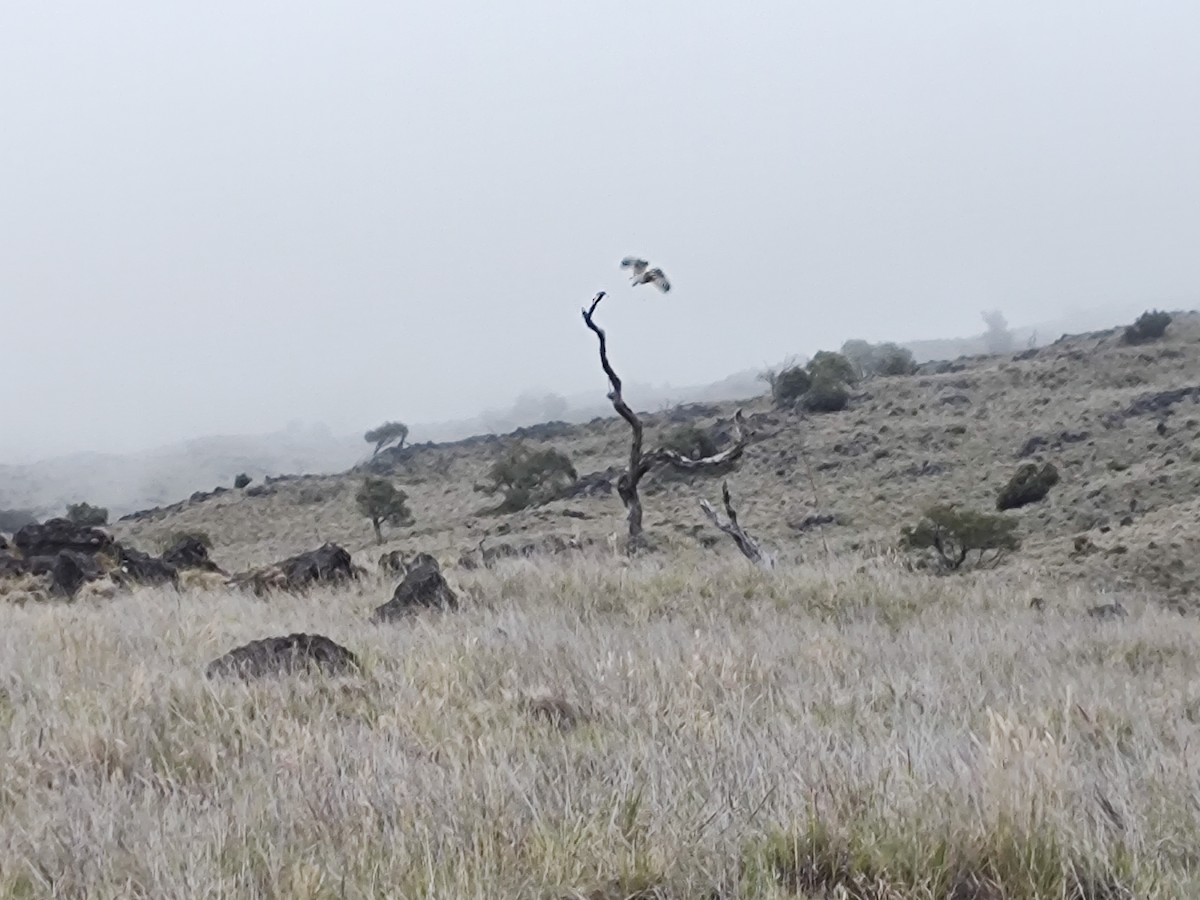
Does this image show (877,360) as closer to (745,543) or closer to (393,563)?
(745,543)

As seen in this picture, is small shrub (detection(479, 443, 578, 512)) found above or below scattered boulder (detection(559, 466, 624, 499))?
above

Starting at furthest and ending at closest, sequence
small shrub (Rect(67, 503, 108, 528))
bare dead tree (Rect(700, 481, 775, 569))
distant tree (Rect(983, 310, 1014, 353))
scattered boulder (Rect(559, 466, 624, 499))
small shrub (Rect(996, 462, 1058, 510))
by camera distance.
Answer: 1. distant tree (Rect(983, 310, 1014, 353))
2. small shrub (Rect(67, 503, 108, 528))
3. scattered boulder (Rect(559, 466, 624, 499))
4. small shrub (Rect(996, 462, 1058, 510))
5. bare dead tree (Rect(700, 481, 775, 569))

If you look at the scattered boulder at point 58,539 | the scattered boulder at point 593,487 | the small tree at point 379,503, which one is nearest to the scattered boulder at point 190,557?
the scattered boulder at point 58,539

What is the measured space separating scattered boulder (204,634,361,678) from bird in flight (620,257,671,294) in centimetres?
998

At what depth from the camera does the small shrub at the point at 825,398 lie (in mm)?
42812

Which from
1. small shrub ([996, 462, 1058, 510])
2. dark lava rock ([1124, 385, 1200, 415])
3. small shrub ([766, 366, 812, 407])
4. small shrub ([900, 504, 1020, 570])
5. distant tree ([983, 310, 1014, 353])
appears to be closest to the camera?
small shrub ([900, 504, 1020, 570])

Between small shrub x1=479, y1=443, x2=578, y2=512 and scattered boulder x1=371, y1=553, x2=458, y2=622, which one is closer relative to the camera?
scattered boulder x1=371, y1=553, x2=458, y2=622

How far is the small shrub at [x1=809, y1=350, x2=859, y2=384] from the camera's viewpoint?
145 feet

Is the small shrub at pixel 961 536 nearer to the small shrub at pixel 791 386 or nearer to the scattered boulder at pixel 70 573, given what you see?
the scattered boulder at pixel 70 573

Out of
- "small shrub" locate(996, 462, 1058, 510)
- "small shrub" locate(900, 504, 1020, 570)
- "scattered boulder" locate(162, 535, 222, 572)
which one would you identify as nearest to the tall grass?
"scattered boulder" locate(162, 535, 222, 572)

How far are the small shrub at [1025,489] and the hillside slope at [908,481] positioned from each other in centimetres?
48

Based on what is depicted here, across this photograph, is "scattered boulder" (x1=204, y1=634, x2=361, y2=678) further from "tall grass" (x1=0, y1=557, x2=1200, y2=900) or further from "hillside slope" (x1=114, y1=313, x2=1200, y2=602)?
"hillside slope" (x1=114, y1=313, x2=1200, y2=602)

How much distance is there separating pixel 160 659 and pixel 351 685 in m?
1.41

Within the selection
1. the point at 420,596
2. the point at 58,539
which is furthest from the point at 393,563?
the point at 58,539
